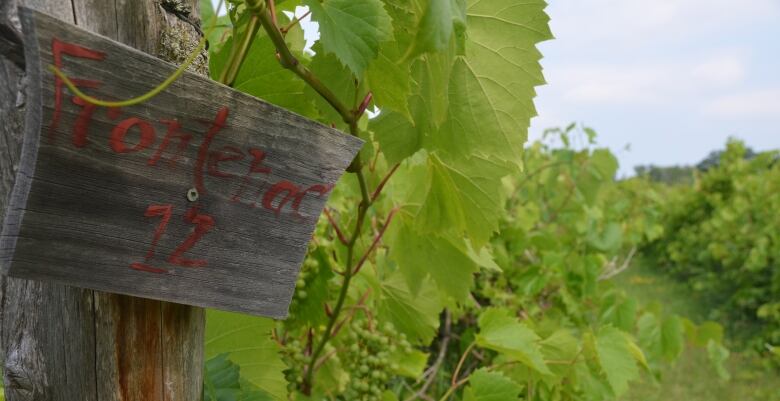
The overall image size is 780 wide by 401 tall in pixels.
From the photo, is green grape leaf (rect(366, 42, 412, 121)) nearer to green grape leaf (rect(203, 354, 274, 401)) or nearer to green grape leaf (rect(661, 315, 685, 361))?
green grape leaf (rect(203, 354, 274, 401))

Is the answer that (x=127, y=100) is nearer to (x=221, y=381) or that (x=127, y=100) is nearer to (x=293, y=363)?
(x=221, y=381)

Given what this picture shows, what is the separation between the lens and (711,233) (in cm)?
823

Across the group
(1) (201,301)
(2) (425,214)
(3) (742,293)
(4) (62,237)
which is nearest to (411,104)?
(2) (425,214)

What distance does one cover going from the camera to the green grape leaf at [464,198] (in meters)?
1.25

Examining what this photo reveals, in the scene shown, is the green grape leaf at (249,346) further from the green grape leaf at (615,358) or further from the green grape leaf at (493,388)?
the green grape leaf at (615,358)

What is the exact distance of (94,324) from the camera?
0.73 metres

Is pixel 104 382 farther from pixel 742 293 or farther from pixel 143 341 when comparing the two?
pixel 742 293

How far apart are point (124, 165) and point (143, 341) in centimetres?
24

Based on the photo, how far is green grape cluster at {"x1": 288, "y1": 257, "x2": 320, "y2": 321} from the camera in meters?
1.38

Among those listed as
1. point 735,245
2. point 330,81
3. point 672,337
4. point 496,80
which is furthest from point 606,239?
point 735,245

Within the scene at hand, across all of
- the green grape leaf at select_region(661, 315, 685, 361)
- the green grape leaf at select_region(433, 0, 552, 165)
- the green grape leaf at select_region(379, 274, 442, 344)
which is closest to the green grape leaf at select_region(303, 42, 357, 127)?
the green grape leaf at select_region(433, 0, 552, 165)

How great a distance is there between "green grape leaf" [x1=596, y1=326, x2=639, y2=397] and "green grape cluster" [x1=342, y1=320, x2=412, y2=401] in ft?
1.83

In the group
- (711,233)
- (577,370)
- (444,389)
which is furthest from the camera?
(711,233)

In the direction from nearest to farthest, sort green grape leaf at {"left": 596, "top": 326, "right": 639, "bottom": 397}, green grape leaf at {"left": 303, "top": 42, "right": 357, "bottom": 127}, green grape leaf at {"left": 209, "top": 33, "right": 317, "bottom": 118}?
green grape leaf at {"left": 209, "top": 33, "right": 317, "bottom": 118}
green grape leaf at {"left": 303, "top": 42, "right": 357, "bottom": 127}
green grape leaf at {"left": 596, "top": 326, "right": 639, "bottom": 397}
